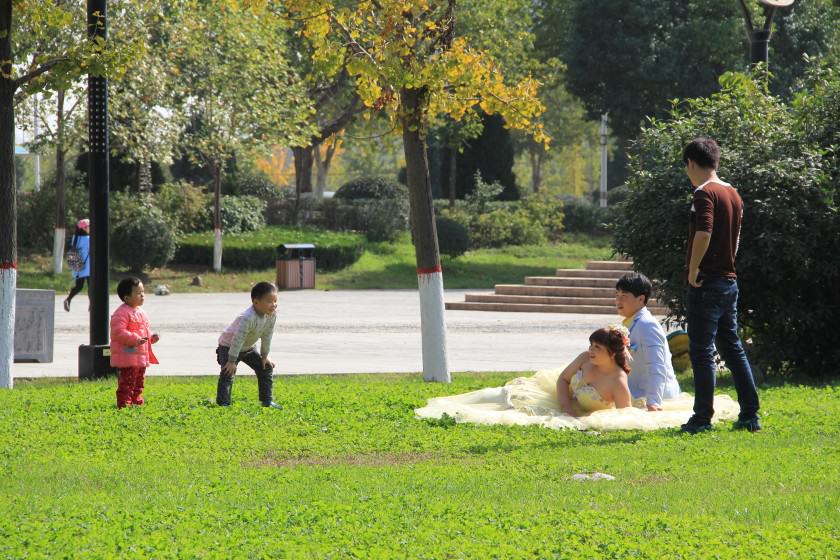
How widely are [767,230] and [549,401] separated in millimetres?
3345

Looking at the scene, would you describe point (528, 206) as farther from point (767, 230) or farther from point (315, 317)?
point (767, 230)

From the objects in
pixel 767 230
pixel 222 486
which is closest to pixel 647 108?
pixel 767 230

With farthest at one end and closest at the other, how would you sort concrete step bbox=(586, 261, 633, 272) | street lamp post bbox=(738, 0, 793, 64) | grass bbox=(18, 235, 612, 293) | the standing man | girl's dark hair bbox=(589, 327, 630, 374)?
grass bbox=(18, 235, 612, 293)
concrete step bbox=(586, 261, 633, 272)
street lamp post bbox=(738, 0, 793, 64)
girl's dark hair bbox=(589, 327, 630, 374)
the standing man

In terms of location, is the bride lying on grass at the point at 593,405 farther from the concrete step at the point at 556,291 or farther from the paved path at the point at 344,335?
the concrete step at the point at 556,291

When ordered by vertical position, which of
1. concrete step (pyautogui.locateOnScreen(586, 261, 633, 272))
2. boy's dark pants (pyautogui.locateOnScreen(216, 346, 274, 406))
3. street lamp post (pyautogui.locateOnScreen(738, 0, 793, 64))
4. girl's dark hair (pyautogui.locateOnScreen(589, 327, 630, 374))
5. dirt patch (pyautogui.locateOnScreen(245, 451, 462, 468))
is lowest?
dirt patch (pyautogui.locateOnScreen(245, 451, 462, 468))

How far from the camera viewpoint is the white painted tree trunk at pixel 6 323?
1157cm

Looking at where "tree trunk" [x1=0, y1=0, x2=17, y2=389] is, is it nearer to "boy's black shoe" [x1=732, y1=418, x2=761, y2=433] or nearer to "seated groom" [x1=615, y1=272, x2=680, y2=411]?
"seated groom" [x1=615, y1=272, x2=680, y2=411]

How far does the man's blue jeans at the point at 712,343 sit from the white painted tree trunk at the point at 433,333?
4.16 m

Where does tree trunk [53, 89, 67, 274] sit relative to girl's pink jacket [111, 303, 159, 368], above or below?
above

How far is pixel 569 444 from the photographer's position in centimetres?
820

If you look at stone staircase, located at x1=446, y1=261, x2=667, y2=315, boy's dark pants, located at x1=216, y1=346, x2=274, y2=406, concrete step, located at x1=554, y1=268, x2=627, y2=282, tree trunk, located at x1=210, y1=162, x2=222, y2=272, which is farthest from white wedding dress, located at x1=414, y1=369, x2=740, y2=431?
tree trunk, located at x1=210, y1=162, x2=222, y2=272

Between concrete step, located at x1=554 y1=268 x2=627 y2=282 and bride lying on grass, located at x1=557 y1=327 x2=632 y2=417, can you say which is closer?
bride lying on grass, located at x1=557 y1=327 x2=632 y2=417

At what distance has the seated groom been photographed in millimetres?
9516

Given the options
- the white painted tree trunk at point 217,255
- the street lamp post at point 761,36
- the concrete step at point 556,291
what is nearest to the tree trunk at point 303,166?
the white painted tree trunk at point 217,255
